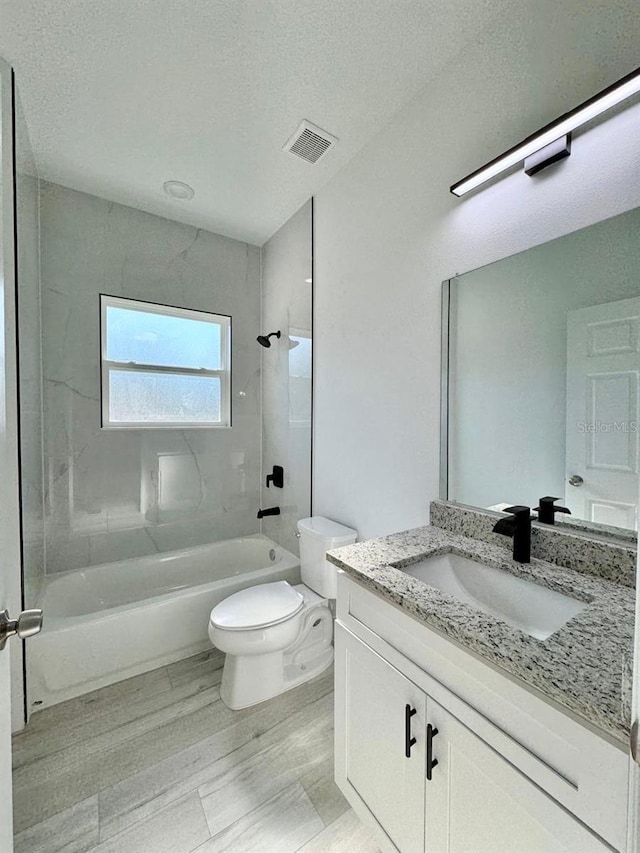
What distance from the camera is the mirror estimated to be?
947mm

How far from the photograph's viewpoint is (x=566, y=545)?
1.02 m

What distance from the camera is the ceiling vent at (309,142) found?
1671 millimetres

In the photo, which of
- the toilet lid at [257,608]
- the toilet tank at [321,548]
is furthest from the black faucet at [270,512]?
the toilet lid at [257,608]

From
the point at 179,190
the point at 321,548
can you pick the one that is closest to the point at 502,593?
the point at 321,548

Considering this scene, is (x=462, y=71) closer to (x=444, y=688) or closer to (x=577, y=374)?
(x=577, y=374)

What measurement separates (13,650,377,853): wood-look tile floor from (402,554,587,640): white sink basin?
2.76ft

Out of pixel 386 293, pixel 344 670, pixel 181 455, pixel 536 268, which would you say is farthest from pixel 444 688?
pixel 181 455

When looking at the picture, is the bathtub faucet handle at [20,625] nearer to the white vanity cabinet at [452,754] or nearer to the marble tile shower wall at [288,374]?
the white vanity cabinet at [452,754]

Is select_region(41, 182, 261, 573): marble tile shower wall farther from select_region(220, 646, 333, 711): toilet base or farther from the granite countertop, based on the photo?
the granite countertop

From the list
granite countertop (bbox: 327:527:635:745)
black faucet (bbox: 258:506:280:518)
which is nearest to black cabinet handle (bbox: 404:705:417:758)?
granite countertop (bbox: 327:527:635:745)

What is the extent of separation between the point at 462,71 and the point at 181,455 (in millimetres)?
2545

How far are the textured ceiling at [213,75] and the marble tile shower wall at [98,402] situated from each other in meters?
0.38

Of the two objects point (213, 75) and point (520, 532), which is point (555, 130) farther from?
point (213, 75)

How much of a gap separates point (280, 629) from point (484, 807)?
3.52 feet
